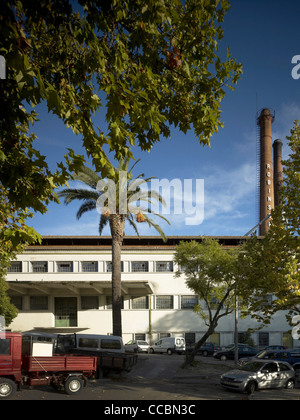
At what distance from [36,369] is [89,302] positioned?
26.8 m

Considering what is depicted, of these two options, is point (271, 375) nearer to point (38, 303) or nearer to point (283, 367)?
point (283, 367)

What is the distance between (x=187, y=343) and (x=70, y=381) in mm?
26844

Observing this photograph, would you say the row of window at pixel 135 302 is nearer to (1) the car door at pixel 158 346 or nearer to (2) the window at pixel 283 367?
(1) the car door at pixel 158 346

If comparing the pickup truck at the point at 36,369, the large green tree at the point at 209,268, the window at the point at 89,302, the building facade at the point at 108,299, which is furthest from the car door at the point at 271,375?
the window at the point at 89,302

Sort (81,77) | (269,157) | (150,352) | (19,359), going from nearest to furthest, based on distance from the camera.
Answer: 1. (81,77)
2. (19,359)
3. (150,352)
4. (269,157)

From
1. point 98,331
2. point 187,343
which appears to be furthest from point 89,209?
point 187,343

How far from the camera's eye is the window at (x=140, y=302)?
4144 cm

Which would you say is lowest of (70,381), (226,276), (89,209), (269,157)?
(70,381)

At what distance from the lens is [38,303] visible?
41.0 metres

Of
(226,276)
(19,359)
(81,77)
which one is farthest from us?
(226,276)

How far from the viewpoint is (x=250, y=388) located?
16641mm

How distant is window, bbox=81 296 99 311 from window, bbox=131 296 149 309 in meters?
4.06

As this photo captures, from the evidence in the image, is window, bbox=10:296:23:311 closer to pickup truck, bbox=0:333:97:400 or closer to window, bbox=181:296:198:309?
window, bbox=181:296:198:309

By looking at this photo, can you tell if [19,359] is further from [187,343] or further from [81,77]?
[187,343]
